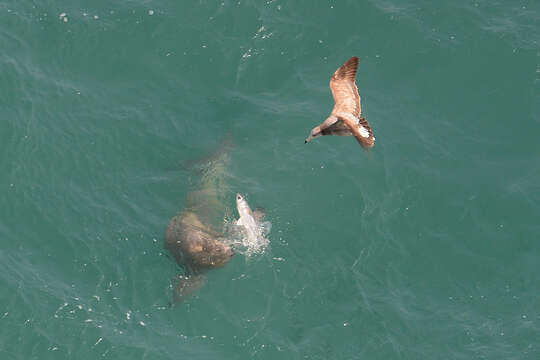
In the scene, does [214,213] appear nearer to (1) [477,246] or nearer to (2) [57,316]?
(2) [57,316]

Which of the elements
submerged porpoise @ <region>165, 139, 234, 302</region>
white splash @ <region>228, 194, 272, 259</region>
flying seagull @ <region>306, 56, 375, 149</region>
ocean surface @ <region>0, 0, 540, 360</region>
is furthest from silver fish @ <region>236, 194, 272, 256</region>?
flying seagull @ <region>306, 56, 375, 149</region>

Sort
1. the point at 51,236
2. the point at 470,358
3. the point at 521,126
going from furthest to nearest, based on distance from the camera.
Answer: the point at 521,126 < the point at 51,236 < the point at 470,358

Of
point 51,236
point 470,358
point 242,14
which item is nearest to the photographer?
point 470,358

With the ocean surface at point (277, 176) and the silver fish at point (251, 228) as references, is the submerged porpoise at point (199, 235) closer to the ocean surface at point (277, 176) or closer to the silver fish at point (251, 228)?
the ocean surface at point (277, 176)

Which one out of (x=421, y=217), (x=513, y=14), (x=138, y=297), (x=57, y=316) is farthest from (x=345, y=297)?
(x=513, y=14)

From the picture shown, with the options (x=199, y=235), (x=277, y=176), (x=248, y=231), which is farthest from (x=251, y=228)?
(x=277, y=176)

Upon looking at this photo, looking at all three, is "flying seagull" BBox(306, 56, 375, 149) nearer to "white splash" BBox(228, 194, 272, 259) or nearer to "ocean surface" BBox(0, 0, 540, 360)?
"white splash" BBox(228, 194, 272, 259)
